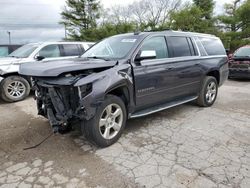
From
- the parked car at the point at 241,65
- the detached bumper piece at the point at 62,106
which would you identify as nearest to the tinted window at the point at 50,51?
the detached bumper piece at the point at 62,106

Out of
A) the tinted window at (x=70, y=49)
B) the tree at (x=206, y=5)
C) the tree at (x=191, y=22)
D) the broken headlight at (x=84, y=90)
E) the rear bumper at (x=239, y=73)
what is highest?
the tree at (x=206, y=5)

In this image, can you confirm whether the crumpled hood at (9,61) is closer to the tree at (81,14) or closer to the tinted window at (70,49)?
Answer: the tinted window at (70,49)

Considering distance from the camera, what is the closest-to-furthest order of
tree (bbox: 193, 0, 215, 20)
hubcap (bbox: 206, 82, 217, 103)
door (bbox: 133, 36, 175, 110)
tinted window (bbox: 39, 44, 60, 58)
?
1. door (bbox: 133, 36, 175, 110)
2. hubcap (bbox: 206, 82, 217, 103)
3. tinted window (bbox: 39, 44, 60, 58)
4. tree (bbox: 193, 0, 215, 20)

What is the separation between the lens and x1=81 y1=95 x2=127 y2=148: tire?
134 inches

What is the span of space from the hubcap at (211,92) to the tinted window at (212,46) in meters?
0.79

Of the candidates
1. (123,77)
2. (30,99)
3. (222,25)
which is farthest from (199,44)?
(222,25)

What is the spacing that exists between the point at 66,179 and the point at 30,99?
4624 millimetres

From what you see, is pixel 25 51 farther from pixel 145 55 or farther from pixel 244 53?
pixel 244 53

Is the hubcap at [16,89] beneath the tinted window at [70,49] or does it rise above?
beneath

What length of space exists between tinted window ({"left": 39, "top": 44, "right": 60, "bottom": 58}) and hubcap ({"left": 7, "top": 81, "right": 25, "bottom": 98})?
1168mm

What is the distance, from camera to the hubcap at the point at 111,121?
3594 mm

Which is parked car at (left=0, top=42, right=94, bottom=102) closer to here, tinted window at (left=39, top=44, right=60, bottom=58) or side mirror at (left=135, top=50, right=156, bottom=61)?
tinted window at (left=39, top=44, right=60, bottom=58)

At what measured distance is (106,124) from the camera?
3643 mm

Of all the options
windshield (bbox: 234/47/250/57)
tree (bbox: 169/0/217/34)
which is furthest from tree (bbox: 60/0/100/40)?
windshield (bbox: 234/47/250/57)
